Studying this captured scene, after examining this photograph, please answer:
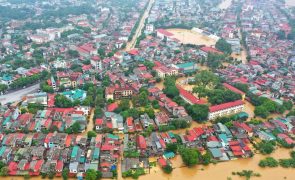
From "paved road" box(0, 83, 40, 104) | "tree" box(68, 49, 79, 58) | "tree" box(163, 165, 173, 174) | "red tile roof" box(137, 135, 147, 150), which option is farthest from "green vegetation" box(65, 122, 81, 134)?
"tree" box(68, 49, 79, 58)

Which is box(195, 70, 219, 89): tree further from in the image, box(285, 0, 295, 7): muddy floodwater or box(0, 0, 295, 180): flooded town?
box(285, 0, 295, 7): muddy floodwater

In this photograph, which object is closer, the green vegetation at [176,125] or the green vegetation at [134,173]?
the green vegetation at [134,173]

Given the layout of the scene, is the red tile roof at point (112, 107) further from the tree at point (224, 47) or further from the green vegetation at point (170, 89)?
the tree at point (224, 47)

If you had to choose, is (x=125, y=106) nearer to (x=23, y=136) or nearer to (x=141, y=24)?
(x=23, y=136)

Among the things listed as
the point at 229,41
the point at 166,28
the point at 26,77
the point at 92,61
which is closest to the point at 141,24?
the point at 166,28

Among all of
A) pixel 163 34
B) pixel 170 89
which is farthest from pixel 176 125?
pixel 163 34

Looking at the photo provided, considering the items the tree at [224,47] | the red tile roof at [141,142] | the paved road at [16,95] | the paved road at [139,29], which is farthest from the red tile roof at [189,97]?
the paved road at [139,29]
